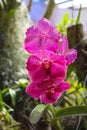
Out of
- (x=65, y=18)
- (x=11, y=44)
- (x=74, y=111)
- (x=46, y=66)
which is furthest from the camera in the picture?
(x=11, y=44)

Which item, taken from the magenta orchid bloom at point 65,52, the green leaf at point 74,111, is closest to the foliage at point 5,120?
the green leaf at point 74,111

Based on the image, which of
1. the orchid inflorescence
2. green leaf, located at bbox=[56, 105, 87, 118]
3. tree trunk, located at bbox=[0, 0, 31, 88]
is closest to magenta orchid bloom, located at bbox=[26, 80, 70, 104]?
the orchid inflorescence

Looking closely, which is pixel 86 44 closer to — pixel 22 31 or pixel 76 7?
pixel 76 7

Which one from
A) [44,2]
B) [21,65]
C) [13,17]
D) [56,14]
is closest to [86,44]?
[21,65]

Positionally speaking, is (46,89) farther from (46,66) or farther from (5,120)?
(5,120)

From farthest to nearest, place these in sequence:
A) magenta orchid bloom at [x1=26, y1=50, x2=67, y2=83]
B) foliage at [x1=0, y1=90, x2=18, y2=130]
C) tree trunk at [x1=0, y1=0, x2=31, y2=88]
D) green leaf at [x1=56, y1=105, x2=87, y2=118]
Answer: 1. tree trunk at [x1=0, y1=0, x2=31, y2=88]
2. foliage at [x1=0, y1=90, x2=18, y2=130]
3. green leaf at [x1=56, y1=105, x2=87, y2=118]
4. magenta orchid bloom at [x1=26, y1=50, x2=67, y2=83]

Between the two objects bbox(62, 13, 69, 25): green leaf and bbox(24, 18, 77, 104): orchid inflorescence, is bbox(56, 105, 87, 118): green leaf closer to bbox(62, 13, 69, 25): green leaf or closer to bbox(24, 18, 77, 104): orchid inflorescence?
bbox(24, 18, 77, 104): orchid inflorescence

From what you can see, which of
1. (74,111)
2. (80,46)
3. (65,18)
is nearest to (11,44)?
(65,18)
